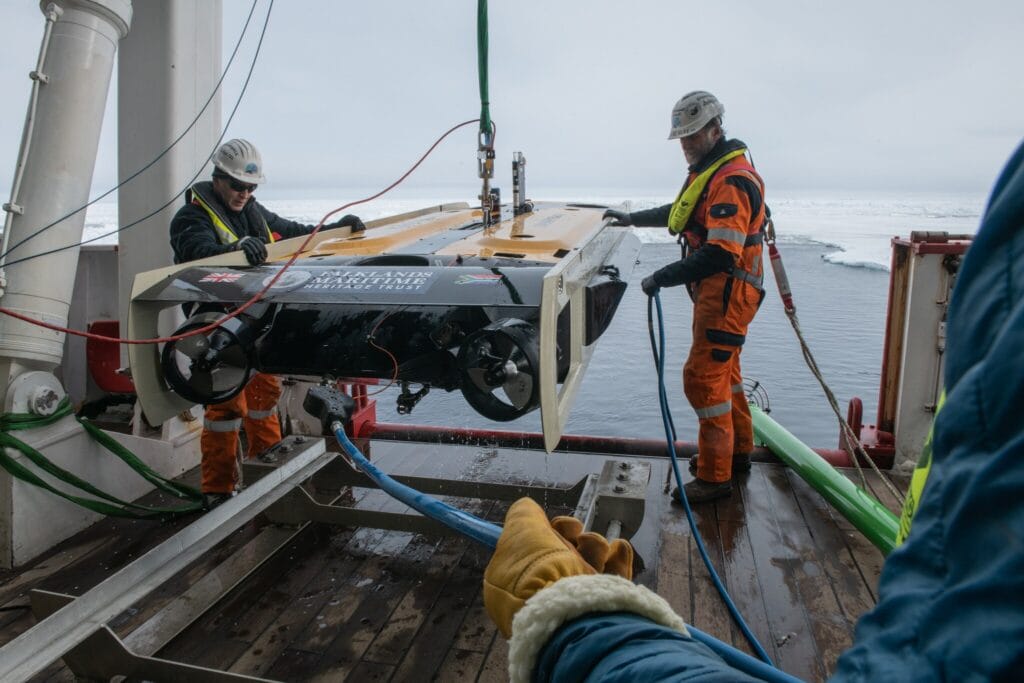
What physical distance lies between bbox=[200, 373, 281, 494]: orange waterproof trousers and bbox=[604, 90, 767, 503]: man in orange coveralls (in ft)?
6.16

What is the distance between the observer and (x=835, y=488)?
3.01 meters

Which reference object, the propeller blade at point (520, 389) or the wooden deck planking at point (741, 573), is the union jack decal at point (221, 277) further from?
the wooden deck planking at point (741, 573)

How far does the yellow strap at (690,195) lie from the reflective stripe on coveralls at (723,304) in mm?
25

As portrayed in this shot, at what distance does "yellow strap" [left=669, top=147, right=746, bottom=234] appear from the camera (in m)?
3.14

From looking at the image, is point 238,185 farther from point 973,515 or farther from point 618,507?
point 973,515

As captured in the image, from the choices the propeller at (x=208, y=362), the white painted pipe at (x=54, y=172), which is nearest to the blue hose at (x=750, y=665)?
the propeller at (x=208, y=362)

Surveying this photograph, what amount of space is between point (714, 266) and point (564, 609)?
7.94ft

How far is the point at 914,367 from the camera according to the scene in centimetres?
349

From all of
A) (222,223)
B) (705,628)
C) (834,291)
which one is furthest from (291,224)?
(834,291)

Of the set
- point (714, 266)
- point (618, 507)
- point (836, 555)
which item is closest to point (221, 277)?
point (618, 507)

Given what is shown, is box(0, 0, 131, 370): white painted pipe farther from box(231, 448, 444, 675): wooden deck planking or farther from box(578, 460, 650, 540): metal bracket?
box(578, 460, 650, 540): metal bracket

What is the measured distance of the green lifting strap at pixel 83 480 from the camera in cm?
266

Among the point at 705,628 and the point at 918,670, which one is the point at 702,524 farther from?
the point at 918,670

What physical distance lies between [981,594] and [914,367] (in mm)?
3574
